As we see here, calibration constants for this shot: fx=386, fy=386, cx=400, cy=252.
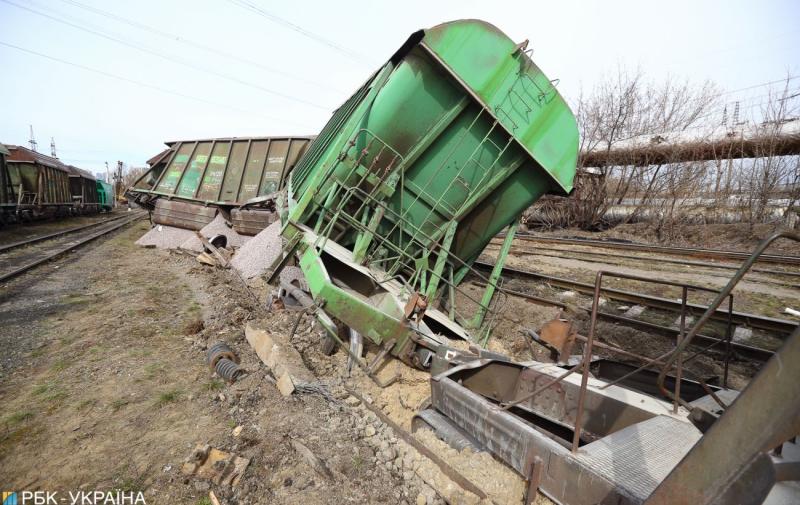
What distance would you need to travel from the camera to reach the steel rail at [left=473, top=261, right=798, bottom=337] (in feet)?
17.1

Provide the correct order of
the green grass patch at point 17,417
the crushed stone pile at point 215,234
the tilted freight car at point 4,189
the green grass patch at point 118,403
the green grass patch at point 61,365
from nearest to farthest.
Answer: the green grass patch at point 17,417 → the green grass patch at point 118,403 → the green grass patch at point 61,365 → the crushed stone pile at point 215,234 → the tilted freight car at point 4,189

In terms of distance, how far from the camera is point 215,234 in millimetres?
10711

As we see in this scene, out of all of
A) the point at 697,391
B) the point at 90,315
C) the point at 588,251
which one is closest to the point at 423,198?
the point at 697,391

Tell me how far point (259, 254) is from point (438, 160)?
4595 millimetres

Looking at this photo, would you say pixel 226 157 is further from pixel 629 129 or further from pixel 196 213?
pixel 629 129

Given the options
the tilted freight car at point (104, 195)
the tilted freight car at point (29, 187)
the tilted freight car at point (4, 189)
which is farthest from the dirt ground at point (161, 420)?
the tilted freight car at point (104, 195)

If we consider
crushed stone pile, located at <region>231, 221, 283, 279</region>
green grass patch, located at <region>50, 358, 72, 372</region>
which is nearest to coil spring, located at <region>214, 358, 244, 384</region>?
green grass patch, located at <region>50, 358, 72, 372</region>

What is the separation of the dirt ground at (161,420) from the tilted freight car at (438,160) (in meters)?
1.23

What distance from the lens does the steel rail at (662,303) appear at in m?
5.20

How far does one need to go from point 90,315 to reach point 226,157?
26.5 ft

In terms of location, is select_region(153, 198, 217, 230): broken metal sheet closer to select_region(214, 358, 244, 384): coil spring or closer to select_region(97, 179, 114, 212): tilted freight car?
select_region(214, 358, 244, 384): coil spring

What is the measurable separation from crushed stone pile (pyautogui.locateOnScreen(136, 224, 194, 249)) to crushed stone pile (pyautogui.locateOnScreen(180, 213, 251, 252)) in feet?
1.86

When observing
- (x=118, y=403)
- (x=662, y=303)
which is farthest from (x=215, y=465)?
(x=662, y=303)

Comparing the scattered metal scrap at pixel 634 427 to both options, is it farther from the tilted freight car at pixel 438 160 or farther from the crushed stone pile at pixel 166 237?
the crushed stone pile at pixel 166 237
